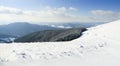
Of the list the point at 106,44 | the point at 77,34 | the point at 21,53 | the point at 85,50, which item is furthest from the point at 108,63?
the point at 77,34

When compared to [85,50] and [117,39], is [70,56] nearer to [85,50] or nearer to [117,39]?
[85,50]

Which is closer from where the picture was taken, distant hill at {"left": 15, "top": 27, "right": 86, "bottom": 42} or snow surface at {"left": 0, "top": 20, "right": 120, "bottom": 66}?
snow surface at {"left": 0, "top": 20, "right": 120, "bottom": 66}

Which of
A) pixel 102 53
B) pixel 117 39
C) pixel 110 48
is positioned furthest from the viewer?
pixel 117 39

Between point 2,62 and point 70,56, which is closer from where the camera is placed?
point 2,62

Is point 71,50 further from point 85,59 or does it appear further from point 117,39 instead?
point 117,39

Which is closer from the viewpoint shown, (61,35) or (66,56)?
(66,56)

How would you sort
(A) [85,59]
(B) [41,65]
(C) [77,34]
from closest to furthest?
1. (B) [41,65]
2. (A) [85,59]
3. (C) [77,34]

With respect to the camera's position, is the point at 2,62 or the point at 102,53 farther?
the point at 102,53

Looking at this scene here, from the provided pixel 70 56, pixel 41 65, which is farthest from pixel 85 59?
pixel 41 65

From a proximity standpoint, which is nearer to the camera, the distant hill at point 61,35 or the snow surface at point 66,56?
the snow surface at point 66,56
